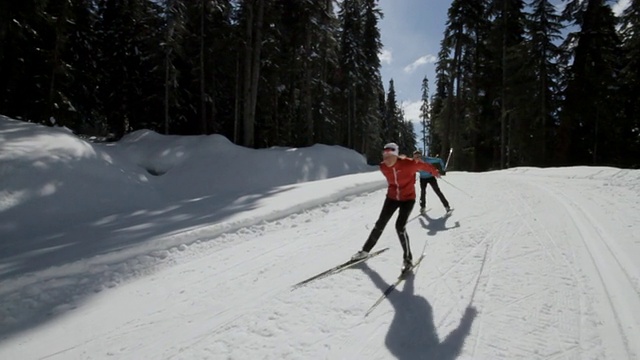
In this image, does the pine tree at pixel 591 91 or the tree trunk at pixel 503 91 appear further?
the tree trunk at pixel 503 91

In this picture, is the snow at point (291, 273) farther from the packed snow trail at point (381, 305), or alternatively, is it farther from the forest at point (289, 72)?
the forest at point (289, 72)

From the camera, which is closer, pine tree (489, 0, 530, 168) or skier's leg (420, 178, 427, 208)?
skier's leg (420, 178, 427, 208)

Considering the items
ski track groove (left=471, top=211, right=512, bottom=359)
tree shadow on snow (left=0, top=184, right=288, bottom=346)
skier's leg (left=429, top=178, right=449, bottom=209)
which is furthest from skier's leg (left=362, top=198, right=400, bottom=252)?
skier's leg (left=429, top=178, right=449, bottom=209)

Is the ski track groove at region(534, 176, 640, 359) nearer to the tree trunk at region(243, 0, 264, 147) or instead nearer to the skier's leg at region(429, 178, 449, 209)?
the skier's leg at region(429, 178, 449, 209)

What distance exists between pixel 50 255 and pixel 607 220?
34.9 ft

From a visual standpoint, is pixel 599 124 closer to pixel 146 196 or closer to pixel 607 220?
pixel 607 220

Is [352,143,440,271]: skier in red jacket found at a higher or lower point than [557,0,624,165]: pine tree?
lower

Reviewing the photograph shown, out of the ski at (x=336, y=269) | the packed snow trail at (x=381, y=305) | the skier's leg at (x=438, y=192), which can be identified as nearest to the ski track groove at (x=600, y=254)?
the packed snow trail at (x=381, y=305)

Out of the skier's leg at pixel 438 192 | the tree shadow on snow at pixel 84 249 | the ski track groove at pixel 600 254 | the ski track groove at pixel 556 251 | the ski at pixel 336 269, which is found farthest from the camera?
the skier's leg at pixel 438 192

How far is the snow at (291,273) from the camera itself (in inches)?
133

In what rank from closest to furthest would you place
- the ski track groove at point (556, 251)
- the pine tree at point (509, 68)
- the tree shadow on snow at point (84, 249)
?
1. the ski track groove at point (556, 251)
2. the tree shadow on snow at point (84, 249)
3. the pine tree at point (509, 68)

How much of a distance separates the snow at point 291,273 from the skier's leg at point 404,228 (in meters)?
0.29

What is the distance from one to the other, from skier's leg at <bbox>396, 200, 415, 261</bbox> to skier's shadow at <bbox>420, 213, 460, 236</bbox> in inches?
77.1

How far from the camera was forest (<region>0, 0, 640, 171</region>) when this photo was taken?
1842 centimetres
